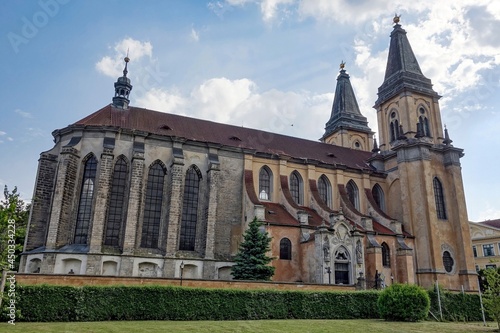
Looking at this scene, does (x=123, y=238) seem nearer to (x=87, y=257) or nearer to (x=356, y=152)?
(x=87, y=257)

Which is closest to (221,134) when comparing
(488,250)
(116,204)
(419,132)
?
(116,204)

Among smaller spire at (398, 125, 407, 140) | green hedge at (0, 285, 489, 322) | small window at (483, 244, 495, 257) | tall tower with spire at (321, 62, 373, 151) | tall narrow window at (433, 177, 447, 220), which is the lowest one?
green hedge at (0, 285, 489, 322)

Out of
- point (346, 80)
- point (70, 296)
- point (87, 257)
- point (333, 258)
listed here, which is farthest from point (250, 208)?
point (346, 80)

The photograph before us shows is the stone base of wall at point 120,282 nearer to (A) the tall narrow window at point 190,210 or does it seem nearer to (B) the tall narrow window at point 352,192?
(A) the tall narrow window at point 190,210

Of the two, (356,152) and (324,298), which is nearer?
(324,298)

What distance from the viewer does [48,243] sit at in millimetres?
24500

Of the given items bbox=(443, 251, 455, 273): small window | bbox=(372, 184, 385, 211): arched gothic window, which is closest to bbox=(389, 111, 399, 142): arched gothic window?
bbox=(372, 184, 385, 211): arched gothic window

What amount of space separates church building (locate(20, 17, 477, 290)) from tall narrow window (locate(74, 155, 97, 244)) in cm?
7

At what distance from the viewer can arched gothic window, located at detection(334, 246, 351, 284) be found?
88.6 ft

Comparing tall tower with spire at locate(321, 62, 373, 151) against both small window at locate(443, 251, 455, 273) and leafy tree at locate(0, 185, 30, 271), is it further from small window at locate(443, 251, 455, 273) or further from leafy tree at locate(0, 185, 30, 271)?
leafy tree at locate(0, 185, 30, 271)

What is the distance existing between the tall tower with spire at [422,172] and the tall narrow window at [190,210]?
1954 cm

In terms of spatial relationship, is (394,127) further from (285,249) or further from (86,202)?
(86,202)

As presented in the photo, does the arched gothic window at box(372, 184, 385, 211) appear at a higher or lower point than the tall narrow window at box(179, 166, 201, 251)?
higher

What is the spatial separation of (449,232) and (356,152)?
1301 cm
